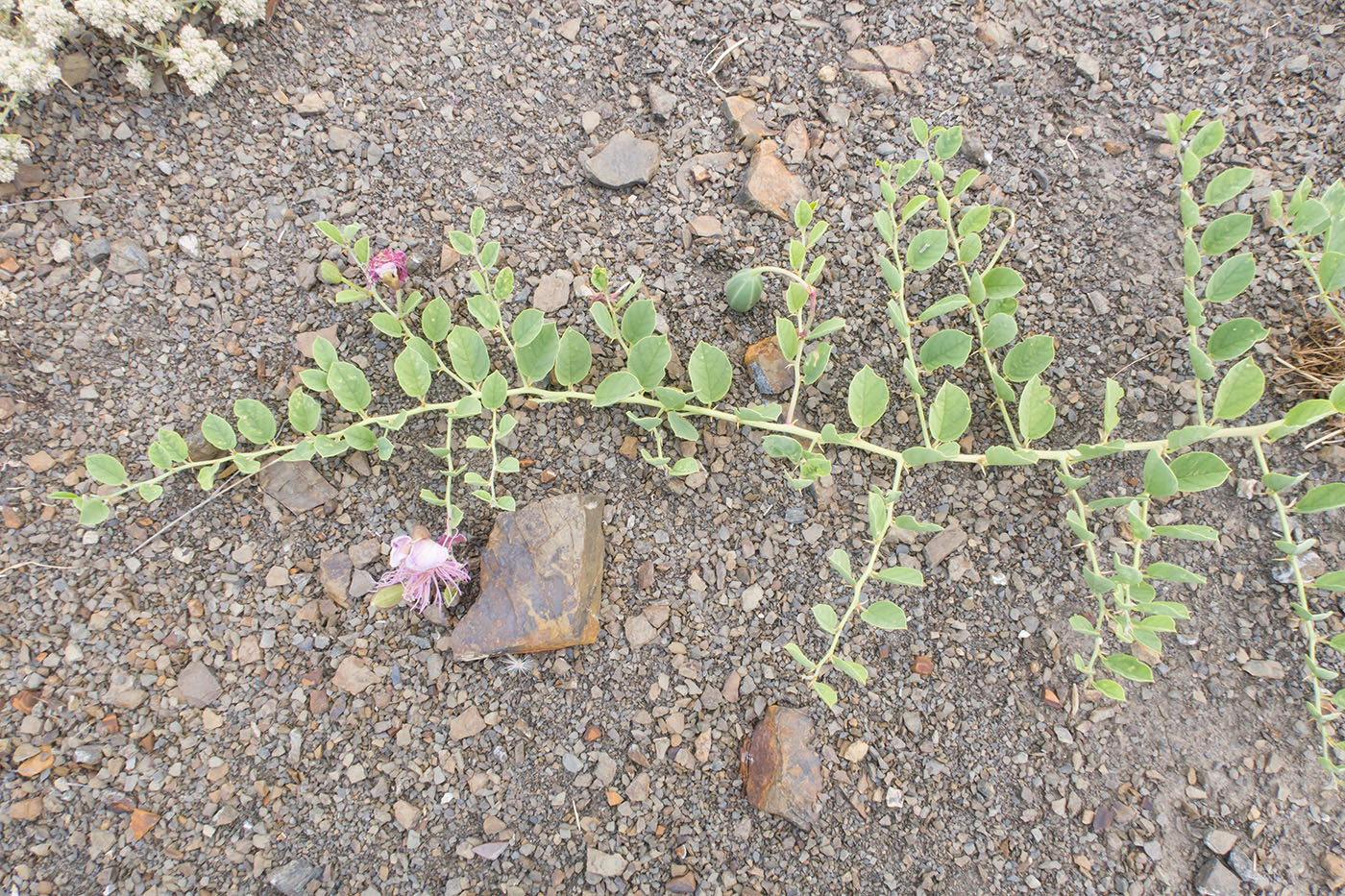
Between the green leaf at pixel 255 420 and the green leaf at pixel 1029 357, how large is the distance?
114 cm

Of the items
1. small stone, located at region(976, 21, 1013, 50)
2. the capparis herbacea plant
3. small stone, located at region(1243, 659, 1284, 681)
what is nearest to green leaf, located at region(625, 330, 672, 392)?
the capparis herbacea plant

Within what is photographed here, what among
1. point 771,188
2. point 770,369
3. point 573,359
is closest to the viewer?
point 573,359

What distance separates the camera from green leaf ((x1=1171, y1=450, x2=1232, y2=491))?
1110mm

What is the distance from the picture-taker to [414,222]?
59.8 inches

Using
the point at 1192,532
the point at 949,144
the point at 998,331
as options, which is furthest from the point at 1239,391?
the point at 949,144

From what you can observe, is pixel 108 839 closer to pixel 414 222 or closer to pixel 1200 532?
pixel 414 222

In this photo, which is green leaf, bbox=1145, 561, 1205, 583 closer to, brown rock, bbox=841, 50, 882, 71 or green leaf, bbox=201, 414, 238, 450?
brown rock, bbox=841, 50, 882, 71

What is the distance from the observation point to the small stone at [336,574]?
136cm

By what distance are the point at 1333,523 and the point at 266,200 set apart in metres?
2.06

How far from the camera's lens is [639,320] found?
1338 millimetres

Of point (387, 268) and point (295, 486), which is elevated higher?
point (387, 268)

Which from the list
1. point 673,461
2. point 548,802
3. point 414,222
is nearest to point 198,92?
point 414,222

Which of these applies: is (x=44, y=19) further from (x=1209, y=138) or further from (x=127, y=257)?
(x=1209, y=138)

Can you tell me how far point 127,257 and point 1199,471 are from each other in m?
1.88
